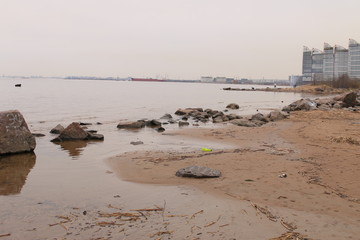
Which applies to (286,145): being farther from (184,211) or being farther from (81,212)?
(81,212)

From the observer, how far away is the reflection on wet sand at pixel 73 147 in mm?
11914

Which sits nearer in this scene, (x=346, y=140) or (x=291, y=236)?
(x=291, y=236)

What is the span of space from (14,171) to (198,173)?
499 cm

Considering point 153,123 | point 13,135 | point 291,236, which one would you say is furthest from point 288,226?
point 153,123

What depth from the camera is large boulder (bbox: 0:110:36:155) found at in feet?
36.8

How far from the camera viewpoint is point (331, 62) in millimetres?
135250

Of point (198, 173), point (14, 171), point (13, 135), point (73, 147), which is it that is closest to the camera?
point (198, 173)

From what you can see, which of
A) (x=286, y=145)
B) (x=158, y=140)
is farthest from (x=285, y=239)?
(x=158, y=140)

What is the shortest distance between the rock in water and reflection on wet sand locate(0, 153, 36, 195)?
3676mm

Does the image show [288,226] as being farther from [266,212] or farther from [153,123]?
[153,123]

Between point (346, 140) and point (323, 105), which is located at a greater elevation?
point (323, 105)

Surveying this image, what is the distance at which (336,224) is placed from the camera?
540 centimetres

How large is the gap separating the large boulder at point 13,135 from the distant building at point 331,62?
117 meters

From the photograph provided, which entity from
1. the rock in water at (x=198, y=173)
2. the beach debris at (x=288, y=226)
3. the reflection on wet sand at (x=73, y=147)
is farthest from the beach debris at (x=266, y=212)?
the reflection on wet sand at (x=73, y=147)
